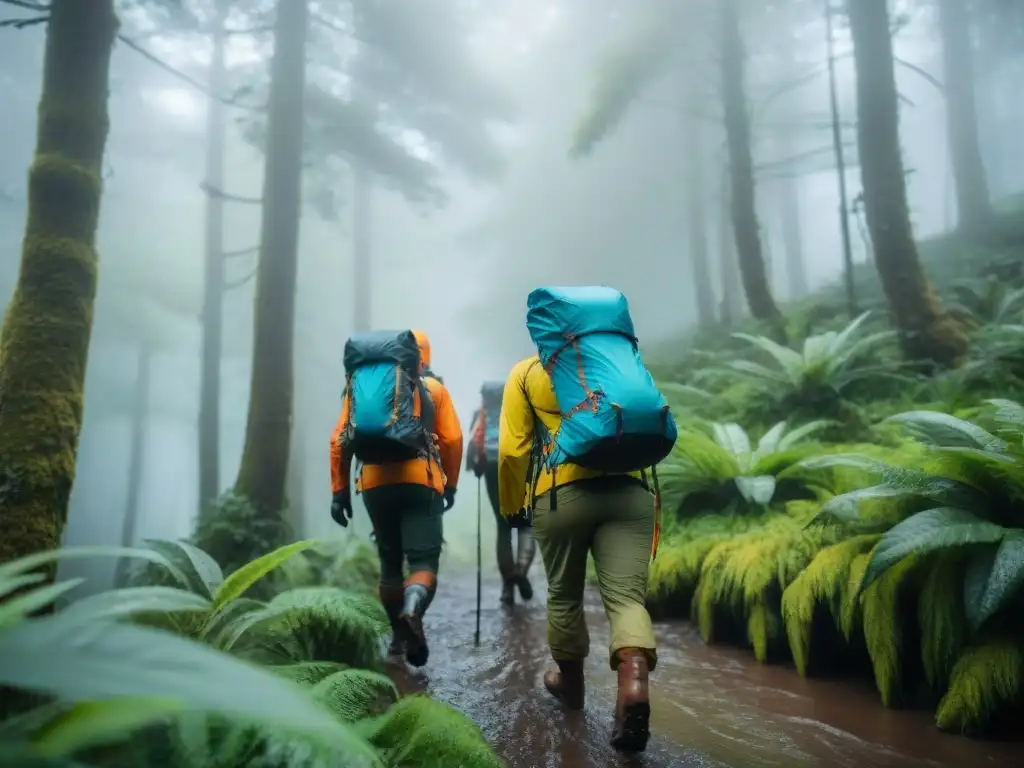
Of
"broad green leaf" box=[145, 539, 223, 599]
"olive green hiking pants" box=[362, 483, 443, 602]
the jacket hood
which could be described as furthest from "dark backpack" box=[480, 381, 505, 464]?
"broad green leaf" box=[145, 539, 223, 599]

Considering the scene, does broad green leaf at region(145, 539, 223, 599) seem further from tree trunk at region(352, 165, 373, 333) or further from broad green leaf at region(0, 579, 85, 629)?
tree trunk at region(352, 165, 373, 333)

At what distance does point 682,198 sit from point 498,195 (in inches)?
593

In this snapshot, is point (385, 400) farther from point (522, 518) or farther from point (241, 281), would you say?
point (241, 281)

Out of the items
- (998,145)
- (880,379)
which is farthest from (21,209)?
(998,145)

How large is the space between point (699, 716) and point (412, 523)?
2.09 meters

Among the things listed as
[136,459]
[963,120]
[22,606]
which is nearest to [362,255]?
[136,459]

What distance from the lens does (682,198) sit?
27.2 meters

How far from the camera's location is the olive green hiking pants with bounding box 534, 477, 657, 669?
2.74 m

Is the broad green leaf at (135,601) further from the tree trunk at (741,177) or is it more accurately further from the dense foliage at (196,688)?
the tree trunk at (741,177)

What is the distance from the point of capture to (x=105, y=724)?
0.82 meters

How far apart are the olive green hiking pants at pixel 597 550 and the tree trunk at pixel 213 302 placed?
1278cm

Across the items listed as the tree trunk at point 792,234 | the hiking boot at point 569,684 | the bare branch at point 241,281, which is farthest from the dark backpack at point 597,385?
the tree trunk at point 792,234

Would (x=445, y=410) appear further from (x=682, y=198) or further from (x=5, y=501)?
(x=682, y=198)

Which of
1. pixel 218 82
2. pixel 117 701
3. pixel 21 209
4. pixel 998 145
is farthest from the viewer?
pixel 998 145
